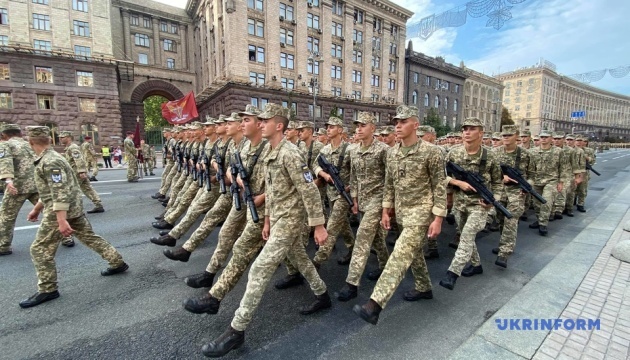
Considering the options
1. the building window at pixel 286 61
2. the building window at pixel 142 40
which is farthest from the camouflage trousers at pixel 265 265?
the building window at pixel 142 40

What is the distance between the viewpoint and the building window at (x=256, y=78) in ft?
97.5

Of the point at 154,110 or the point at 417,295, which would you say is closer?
the point at 417,295

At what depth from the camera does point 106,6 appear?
96.8 feet

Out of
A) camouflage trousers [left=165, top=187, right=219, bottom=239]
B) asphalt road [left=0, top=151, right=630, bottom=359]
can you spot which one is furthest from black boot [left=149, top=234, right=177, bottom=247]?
asphalt road [left=0, top=151, right=630, bottom=359]

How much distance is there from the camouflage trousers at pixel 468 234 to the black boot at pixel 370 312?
1.43m

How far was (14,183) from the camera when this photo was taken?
192 inches

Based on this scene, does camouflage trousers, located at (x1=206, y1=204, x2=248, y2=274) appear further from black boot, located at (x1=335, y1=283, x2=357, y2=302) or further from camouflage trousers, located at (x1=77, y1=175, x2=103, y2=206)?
camouflage trousers, located at (x1=77, y1=175, x2=103, y2=206)

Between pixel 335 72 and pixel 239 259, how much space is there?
3596 cm

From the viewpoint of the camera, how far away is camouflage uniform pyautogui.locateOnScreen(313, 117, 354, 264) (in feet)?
13.8

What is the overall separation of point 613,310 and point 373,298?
268cm

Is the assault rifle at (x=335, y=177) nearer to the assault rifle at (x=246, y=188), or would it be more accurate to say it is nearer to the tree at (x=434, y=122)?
the assault rifle at (x=246, y=188)

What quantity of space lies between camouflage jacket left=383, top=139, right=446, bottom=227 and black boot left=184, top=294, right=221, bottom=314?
2.16 meters
